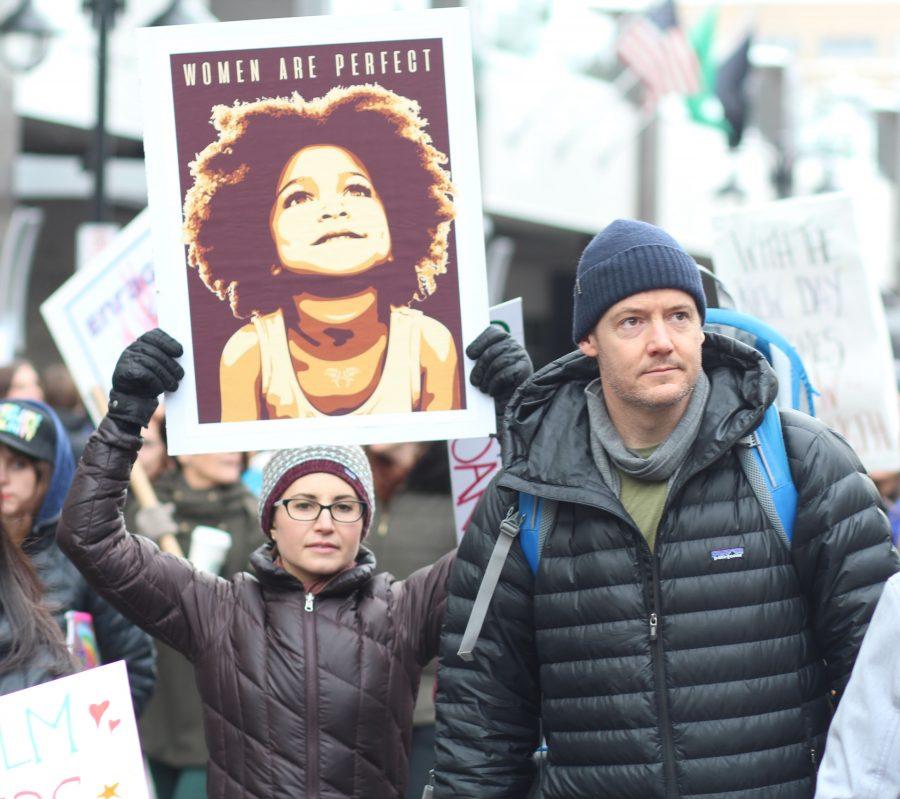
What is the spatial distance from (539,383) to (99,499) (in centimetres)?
110

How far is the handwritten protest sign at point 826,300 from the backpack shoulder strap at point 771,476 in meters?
2.55

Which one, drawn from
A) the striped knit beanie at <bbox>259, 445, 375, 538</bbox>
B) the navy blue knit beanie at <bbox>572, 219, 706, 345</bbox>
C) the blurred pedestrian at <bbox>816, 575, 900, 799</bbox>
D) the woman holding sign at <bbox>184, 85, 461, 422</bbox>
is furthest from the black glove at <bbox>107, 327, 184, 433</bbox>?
the blurred pedestrian at <bbox>816, 575, 900, 799</bbox>

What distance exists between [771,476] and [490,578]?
0.60 metres

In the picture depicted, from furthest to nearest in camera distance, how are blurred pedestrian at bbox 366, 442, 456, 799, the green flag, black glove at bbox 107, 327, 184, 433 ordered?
the green flag, blurred pedestrian at bbox 366, 442, 456, 799, black glove at bbox 107, 327, 184, 433

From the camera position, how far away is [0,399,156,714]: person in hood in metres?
5.06

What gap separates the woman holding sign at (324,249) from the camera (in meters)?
3.99

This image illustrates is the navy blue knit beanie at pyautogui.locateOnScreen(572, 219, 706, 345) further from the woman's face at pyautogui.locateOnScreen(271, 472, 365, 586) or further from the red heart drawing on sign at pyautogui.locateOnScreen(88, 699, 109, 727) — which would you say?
the red heart drawing on sign at pyautogui.locateOnScreen(88, 699, 109, 727)

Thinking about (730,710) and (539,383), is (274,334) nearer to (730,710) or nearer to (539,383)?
(539,383)

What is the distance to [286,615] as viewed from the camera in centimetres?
416

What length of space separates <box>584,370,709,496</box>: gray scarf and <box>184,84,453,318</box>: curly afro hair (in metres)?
0.72

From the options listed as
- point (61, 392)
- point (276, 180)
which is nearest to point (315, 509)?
point (276, 180)

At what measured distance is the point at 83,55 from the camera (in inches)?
671

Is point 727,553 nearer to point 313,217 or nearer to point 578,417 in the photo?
point 578,417

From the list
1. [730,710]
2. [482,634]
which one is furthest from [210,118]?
[730,710]
